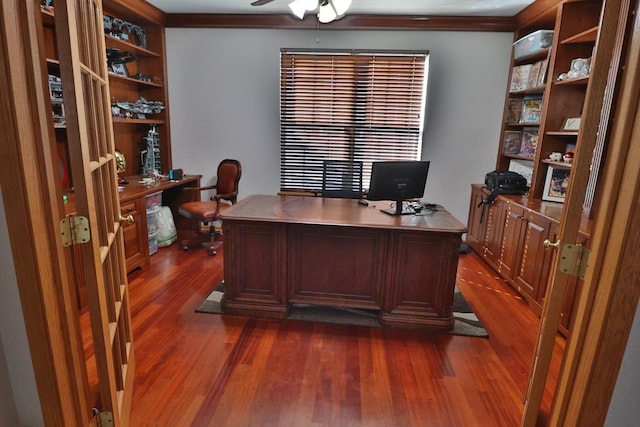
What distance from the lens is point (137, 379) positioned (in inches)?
79.3

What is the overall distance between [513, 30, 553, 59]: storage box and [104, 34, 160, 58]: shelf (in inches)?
160

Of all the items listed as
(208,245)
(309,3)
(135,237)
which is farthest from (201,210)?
(309,3)

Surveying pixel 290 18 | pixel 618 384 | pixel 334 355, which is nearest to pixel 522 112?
pixel 290 18

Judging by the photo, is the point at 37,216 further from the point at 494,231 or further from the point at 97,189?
the point at 494,231

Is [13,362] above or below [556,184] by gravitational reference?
below

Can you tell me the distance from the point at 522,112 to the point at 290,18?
110 inches

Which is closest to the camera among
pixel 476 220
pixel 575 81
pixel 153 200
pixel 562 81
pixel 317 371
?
pixel 317 371

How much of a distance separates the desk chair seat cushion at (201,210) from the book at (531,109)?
338cm

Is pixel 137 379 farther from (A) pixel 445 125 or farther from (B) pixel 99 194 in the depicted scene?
(A) pixel 445 125

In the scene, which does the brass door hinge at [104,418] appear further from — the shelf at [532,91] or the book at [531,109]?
the book at [531,109]

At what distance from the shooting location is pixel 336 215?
9.00 feet

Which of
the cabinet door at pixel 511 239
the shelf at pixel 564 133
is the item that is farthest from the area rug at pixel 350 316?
the shelf at pixel 564 133

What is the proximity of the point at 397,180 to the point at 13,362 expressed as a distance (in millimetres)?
2301

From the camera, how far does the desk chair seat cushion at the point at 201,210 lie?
151 inches
